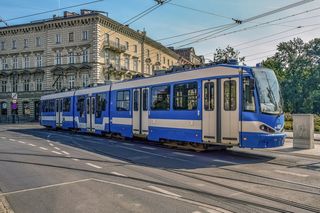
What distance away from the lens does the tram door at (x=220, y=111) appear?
14172mm

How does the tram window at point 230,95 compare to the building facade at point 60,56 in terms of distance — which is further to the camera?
the building facade at point 60,56

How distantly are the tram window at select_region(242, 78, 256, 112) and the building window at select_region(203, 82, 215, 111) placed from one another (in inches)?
57.0

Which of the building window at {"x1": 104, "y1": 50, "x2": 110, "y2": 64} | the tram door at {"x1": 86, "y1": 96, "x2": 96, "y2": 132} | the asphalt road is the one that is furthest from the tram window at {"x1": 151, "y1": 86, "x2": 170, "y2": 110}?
the building window at {"x1": 104, "y1": 50, "x2": 110, "y2": 64}

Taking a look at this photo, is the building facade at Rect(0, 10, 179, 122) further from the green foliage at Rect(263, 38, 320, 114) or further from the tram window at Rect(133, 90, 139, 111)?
the tram window at Rect(133, 90, 139, 111)

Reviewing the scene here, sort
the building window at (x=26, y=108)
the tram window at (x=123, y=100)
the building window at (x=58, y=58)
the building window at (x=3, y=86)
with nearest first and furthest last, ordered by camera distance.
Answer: the tram window at (x=123, y=100), the building window at (x=58, y=58), the building window at (x=26, y=108), the building window at (x=3, y=86)

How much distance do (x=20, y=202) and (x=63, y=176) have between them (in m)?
2.74

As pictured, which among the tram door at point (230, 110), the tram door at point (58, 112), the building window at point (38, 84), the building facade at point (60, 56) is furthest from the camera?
the building window at point (38, 84)

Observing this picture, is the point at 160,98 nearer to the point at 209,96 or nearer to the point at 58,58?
the point at 209,96

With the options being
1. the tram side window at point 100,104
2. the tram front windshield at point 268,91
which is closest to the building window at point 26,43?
the tram side window at point 100,104

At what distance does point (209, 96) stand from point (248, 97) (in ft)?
5.87

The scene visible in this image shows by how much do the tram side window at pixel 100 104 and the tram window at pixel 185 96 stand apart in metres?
8.17

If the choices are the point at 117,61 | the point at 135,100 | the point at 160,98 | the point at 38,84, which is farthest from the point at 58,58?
the point at 160,98

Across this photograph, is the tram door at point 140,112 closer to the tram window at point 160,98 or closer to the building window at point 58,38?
the tram window at point 160,98

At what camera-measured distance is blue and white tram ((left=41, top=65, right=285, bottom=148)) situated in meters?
13.8
